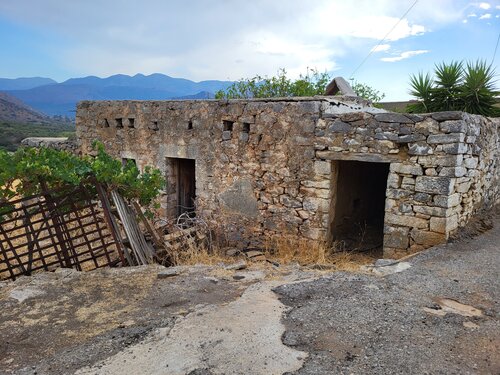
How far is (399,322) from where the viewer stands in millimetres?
3209

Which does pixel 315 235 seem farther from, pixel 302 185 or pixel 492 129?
pixel 492 129

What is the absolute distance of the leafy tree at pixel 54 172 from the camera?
473cm

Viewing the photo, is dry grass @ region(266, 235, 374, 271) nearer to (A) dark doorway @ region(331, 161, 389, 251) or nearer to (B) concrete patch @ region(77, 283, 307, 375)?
(A) dark doorway @ region(331, 161, 389, 251)

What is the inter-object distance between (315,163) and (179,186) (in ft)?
10.6

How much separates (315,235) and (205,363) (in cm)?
397

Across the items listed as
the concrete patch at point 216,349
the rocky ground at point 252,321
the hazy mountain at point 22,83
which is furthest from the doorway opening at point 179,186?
the hazy mountain at point 22,83

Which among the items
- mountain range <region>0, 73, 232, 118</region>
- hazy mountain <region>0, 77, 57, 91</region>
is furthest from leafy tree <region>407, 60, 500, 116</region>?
hazy mountain <region>0, 77, 57, 91</region>

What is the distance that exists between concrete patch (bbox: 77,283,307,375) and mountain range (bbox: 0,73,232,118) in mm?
77219

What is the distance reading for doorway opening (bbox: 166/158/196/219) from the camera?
8.13 metres

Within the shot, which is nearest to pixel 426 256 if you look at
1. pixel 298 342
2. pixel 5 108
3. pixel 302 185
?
pixel 302 185

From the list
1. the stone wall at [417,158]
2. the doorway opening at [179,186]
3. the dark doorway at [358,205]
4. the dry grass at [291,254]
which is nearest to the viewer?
the stone wall at [417,158]

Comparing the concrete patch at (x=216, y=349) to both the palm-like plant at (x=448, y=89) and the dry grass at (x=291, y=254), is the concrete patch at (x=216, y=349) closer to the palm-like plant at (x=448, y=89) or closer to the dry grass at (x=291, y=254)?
the dry grass at (x=291, y=254)

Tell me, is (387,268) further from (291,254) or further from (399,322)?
(291,254)

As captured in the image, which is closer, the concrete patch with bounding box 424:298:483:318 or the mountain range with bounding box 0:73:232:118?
the concrete patch with bounding box 424:298:483:318
